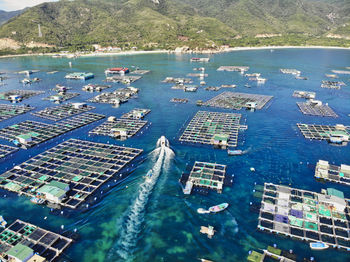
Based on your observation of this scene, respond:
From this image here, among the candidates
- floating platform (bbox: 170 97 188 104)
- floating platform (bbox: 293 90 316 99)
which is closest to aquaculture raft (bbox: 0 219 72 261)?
floating platform (bbox: 170 97 188 104)

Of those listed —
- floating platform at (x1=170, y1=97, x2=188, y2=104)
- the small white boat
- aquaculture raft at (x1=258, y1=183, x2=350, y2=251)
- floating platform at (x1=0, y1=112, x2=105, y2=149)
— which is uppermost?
floating platform at (x1=170, y1=97, x2=188, y2=104)

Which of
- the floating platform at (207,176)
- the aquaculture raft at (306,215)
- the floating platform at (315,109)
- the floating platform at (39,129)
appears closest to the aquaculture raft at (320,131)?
the floating platform at (315,109)

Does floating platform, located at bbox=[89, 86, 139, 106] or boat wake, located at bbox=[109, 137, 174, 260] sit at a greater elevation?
floating platform, located at bbox=[89, 86, 139, 106]

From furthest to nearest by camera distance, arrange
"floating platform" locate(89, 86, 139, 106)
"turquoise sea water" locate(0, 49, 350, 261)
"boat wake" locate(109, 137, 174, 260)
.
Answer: "floating platform" locate(89, 86, 139, 106) → "boat wake" locate(109, 137, 174, 260) → "turquoise sea water" locate(0, 49, 350, 261)

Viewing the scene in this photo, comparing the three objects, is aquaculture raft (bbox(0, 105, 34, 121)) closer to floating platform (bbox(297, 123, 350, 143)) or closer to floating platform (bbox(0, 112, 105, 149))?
floating platform (bbox(0, 112, 105, 149))

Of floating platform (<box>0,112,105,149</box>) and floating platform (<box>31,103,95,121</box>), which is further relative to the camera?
floating platform (<box>31,103,95,121</box>)

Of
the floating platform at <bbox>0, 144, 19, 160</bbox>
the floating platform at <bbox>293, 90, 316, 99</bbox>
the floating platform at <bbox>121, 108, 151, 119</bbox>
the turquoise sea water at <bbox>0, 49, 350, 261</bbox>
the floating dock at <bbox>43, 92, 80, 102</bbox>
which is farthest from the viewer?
the floating platform at <bbox>293, 90, 316, 99</bbox>
